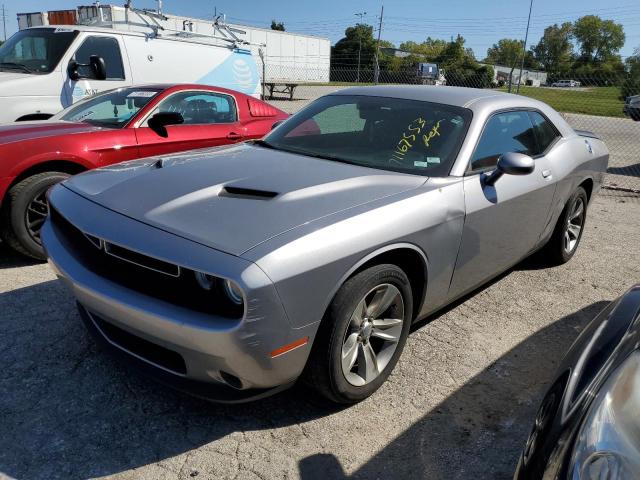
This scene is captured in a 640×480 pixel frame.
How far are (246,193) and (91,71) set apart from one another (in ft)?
18.8

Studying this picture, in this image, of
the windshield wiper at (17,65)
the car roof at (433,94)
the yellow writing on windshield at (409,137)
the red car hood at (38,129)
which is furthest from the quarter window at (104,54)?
the yellow writing on windshield at (409,137)

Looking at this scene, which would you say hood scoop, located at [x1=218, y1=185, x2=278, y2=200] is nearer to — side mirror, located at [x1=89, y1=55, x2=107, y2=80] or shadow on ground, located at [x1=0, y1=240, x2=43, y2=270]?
shadow on ground, located at [x1=0, y1=240, x2=43, y2=270]

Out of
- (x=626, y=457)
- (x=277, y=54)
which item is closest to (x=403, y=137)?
(x=626, y=457)

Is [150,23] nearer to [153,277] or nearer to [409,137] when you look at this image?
[409,137]

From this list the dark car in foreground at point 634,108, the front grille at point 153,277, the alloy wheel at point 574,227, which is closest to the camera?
the front grille at point 153,277

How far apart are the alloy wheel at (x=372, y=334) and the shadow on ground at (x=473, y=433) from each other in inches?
13.5

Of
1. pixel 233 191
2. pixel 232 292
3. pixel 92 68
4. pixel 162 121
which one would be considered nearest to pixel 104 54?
pixel 92 68

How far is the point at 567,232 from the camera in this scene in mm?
4527

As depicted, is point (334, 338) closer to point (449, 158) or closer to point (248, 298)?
point (248, 298)

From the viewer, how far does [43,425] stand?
7.87ft

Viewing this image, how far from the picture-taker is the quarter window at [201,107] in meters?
5.25

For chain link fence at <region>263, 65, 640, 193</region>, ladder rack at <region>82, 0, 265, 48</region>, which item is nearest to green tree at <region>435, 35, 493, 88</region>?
chain link fence at <region>263, 65, 640, 193</region>

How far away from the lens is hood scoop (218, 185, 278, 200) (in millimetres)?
2521

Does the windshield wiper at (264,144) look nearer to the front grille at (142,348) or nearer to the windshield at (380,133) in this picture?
the windshield at (380,133)
